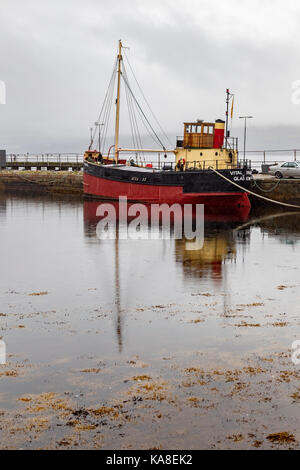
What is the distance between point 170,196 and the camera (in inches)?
1473

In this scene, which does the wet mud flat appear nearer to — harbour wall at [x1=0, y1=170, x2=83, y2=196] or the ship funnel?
the ship funnel

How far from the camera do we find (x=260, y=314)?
39.4 feet

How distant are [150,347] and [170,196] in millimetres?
28075

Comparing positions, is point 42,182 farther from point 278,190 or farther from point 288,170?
point 278,190

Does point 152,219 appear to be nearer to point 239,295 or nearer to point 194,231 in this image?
point 194,231

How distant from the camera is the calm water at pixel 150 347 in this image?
689 cm

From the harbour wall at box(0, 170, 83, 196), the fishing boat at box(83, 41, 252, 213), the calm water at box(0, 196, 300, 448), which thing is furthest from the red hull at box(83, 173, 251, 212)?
the calm water at box(0, 196, 300, 448)

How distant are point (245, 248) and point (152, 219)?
1111cm

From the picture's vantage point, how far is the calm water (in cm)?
689

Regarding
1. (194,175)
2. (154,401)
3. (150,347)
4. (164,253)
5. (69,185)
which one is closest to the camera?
(154,401)

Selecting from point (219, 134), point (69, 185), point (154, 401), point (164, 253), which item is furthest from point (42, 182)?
point (154, 401)

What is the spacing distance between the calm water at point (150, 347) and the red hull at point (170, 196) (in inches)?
639

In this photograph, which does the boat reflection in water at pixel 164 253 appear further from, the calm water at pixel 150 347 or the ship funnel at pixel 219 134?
the ship funnel at pixel 219 134
